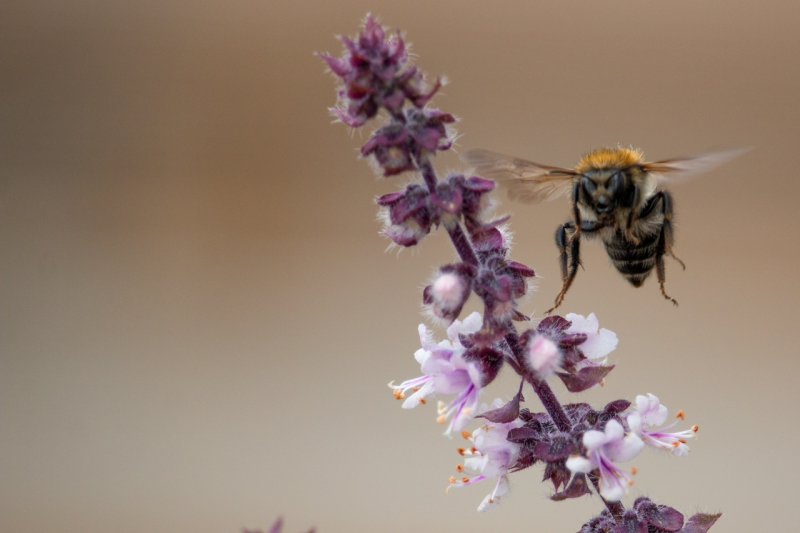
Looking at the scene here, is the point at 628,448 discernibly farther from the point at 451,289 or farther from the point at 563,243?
the point at 563,243

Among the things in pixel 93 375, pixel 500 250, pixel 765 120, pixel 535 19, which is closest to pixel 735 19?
pixel 765 120

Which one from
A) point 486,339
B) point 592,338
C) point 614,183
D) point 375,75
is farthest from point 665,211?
point 375,75

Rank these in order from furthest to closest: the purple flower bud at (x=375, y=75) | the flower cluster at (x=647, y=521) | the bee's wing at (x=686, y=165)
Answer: the bee's wing at (x=686, y=165)
the flower cluster at (x=647, y=521)
the purple flower bud at (x=375, y=75)

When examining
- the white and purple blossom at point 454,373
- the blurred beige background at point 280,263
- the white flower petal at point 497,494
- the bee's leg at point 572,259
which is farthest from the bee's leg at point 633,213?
the blurred beige background at point 280,263

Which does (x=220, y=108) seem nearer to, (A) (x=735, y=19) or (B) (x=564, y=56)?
(B) (x=564, y=56)

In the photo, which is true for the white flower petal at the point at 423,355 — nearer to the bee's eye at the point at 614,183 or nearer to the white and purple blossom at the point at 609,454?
the white and purple blossom at the point at 609,454

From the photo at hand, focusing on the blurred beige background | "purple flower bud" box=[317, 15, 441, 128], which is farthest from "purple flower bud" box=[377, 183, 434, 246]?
the blurred beige background
